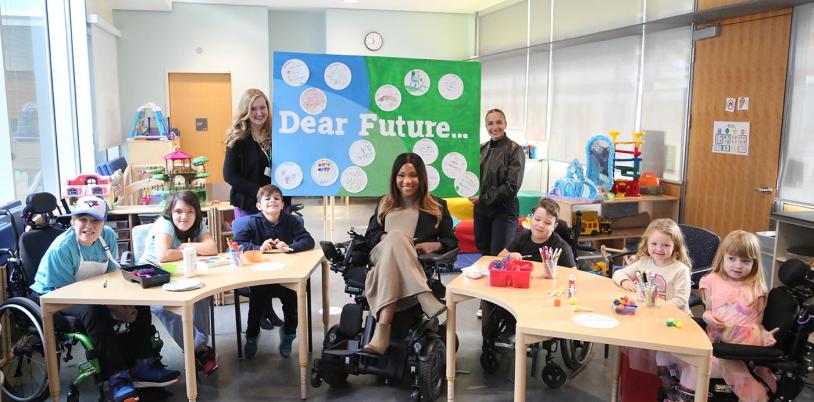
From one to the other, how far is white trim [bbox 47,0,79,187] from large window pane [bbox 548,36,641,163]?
5.42 metres

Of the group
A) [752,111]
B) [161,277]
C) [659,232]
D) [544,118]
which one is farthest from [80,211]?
[544,118]

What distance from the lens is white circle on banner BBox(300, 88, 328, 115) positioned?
3.90m

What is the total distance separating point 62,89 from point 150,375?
14.6ft

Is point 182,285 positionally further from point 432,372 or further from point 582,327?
point 582,327

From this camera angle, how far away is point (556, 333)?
239 centimetres

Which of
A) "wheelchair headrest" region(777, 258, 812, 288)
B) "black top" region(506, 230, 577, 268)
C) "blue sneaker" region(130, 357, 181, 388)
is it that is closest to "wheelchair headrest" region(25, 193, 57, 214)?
"blue sneaker" region(130, 357, 181, 388)

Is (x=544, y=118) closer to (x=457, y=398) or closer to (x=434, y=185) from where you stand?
(x=434, y=185)

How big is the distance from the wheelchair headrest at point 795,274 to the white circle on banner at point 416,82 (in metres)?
2.30

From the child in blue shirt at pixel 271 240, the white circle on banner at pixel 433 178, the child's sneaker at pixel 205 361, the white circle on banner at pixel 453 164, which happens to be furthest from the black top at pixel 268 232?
the white circle on banner at pixel 453 164

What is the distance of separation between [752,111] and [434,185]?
2.65m

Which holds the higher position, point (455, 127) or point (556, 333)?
point (455, 127)

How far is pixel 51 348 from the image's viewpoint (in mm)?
2844

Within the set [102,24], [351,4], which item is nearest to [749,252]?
[102,24]

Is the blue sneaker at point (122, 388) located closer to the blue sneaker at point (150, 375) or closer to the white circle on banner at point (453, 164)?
the blue sneaker at point (150, 375)
